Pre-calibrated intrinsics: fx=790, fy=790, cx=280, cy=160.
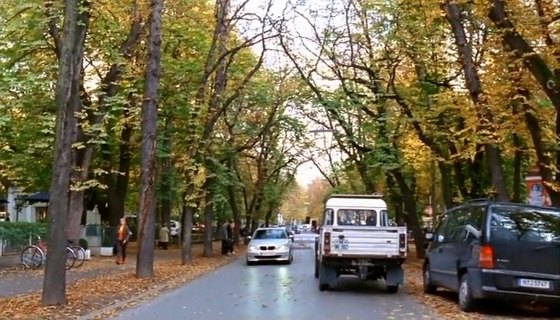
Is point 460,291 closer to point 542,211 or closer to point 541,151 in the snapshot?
point 542,211

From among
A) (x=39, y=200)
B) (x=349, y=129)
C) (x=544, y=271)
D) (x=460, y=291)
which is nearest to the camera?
(x=544, y=271)

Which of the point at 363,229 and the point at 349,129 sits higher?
the point at 349,129

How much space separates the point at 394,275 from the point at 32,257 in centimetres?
1290

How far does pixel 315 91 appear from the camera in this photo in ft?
109

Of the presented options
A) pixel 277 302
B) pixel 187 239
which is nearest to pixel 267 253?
pixel 187 239

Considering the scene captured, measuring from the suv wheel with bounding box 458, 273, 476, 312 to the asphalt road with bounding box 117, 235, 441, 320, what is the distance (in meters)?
0.63

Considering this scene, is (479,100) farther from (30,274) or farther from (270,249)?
(30,274)

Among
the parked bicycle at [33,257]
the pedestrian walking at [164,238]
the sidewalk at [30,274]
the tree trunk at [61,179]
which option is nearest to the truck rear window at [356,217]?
the sidewalk at [30,274]

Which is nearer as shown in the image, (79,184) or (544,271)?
(544,271)

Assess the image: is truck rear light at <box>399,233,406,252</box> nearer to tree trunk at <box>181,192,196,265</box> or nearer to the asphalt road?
the asphalt road

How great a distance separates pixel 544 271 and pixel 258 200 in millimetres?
48036

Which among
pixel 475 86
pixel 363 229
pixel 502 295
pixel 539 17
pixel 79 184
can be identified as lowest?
pixel 502 295

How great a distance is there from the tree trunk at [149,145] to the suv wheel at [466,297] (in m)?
9.51

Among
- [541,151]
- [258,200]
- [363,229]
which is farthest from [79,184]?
[258,200]
